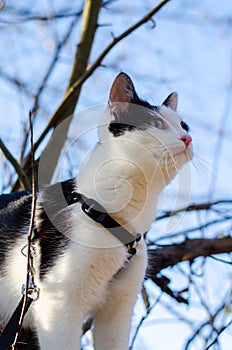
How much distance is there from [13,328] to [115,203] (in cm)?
54

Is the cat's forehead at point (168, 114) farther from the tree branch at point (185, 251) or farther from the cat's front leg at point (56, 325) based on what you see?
the tree branch at point (185, 251)

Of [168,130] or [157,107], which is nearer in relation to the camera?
[168,130]

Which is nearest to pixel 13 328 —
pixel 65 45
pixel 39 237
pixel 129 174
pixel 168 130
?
pixel 39 237

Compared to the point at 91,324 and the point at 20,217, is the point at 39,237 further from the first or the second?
the point at 91,324

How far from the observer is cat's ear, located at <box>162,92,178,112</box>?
259 centimetres

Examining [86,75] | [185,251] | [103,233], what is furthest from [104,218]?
[86,75]

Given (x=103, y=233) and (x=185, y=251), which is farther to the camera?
(x=185, y=251)

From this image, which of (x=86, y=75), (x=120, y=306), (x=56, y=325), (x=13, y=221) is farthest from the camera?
(x=86, y=75)

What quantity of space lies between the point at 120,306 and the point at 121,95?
75 cm

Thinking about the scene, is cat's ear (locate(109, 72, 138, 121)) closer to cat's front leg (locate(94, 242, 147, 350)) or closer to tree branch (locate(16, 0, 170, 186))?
cat's front leg (locate(94, 242, 147, 350))

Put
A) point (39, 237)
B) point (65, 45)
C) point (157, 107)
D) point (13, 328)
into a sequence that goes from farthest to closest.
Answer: point (65, 45) → point (157, 107) → point (39, 237) → point (13, 328)

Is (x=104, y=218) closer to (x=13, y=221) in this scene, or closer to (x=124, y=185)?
(x=124, y=185)

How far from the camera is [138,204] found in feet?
7.79

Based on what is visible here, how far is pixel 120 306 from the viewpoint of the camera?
2.44 m
